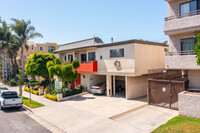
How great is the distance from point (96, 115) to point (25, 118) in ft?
17.5

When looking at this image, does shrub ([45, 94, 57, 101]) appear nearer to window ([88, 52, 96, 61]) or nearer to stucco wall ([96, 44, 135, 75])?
stucco wall ([96, 44, 135, 75])

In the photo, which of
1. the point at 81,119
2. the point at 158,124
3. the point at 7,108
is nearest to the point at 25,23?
the point at 7,108

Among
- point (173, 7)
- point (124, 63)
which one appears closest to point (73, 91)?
point (124, 63)

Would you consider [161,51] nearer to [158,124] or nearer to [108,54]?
[108,54]

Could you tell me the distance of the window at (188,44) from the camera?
12.8 m

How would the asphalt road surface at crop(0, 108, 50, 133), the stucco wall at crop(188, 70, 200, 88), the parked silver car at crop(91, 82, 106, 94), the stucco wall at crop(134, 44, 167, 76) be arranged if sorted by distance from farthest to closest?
1. the parked silver car at crop(91, 82, 106, 94)
2. the stucco wall at crop(134, 44, 167, 76)
3. the stucco wall at crop(188, 70, 200, 88)
4. the asphalt road surface at crop(0, 108, 50, 133)

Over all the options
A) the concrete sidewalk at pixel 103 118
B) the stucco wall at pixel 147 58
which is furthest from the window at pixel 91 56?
the concrete sidewalk at pixel 103 118

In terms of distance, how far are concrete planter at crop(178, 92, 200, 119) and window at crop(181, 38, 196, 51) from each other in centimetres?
496

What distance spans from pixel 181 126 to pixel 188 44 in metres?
7.71

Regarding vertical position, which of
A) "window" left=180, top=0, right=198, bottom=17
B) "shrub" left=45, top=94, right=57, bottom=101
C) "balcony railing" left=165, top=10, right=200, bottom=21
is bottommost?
"shrub" left=45, top=94, right=57, bottom=101

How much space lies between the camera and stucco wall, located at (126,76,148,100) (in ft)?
52.7

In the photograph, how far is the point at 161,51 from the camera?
18578 mm

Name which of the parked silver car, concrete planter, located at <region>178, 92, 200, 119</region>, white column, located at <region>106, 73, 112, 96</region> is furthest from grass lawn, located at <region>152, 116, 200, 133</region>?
the parked silver car

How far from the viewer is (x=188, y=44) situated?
43.0 feet
